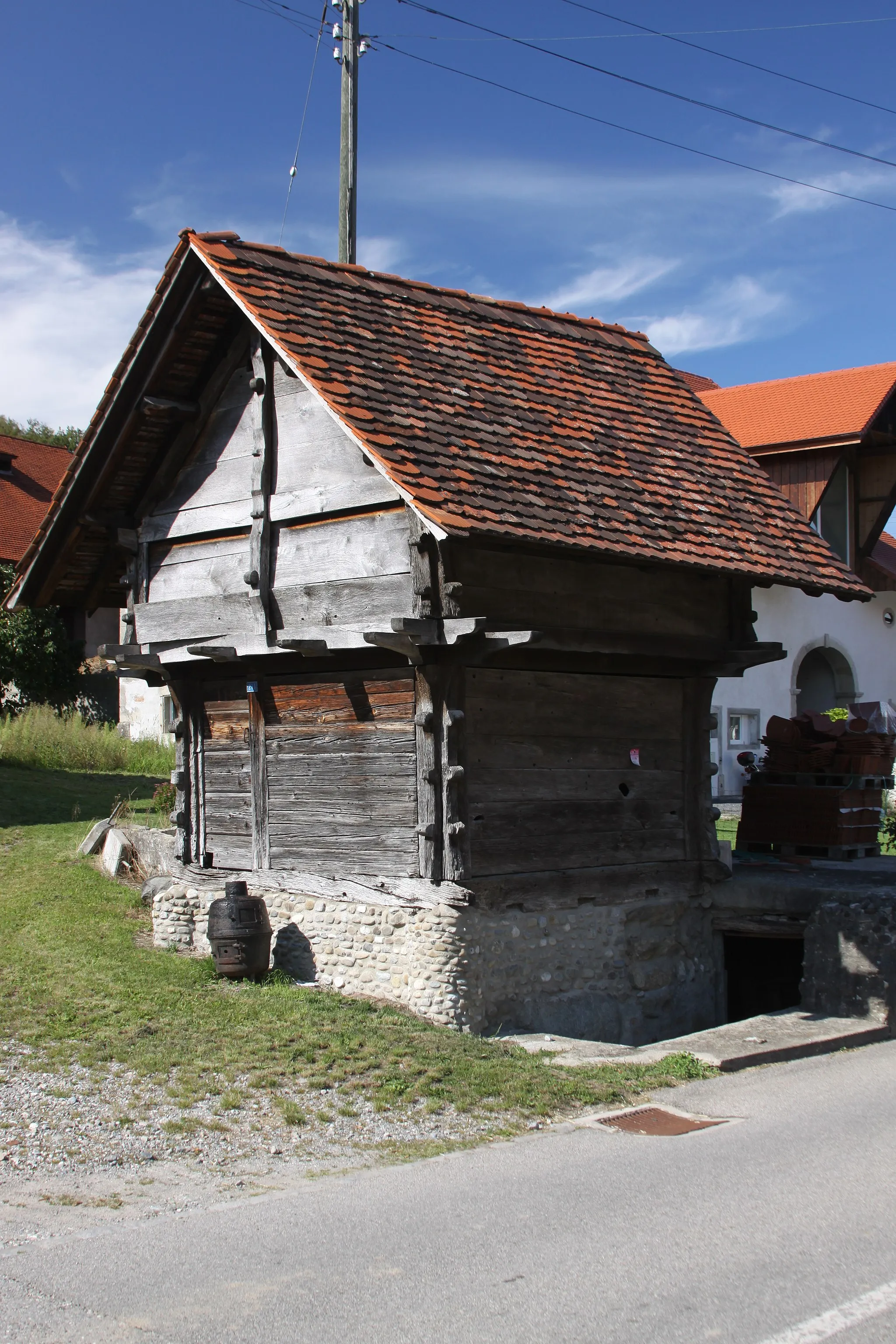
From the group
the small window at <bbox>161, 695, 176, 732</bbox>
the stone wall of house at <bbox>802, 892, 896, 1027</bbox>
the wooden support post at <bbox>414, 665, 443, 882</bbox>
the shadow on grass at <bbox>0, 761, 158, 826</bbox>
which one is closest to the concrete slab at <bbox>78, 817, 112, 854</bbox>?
the shadow on grass at <bbox>0, 761, 158, 826</bbox>

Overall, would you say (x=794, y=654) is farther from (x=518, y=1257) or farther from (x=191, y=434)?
(x=518, y=1257)

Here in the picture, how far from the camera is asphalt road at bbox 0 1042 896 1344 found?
4.39m

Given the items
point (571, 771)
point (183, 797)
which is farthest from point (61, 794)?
point (571, 771)

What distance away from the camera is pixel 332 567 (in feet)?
32.4

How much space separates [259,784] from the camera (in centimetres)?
1102

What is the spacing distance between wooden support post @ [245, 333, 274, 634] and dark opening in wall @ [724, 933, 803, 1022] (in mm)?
5793

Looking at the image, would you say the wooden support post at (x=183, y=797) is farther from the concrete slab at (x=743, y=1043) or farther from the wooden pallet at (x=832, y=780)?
A: the wooden pallet at (x=832, y=780)

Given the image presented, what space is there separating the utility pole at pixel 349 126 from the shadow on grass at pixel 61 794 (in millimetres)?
7960

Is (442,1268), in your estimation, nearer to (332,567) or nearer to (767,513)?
(332,567)

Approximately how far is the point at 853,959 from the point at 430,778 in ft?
12.9

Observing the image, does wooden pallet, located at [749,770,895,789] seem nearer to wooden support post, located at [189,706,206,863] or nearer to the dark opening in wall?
the dark opening in wall

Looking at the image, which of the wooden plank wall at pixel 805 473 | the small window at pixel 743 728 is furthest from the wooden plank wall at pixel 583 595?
the wooden plank wall at pixel 805 473

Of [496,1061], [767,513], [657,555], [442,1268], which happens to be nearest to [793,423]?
[767,513]

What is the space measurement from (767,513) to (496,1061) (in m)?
5.82
